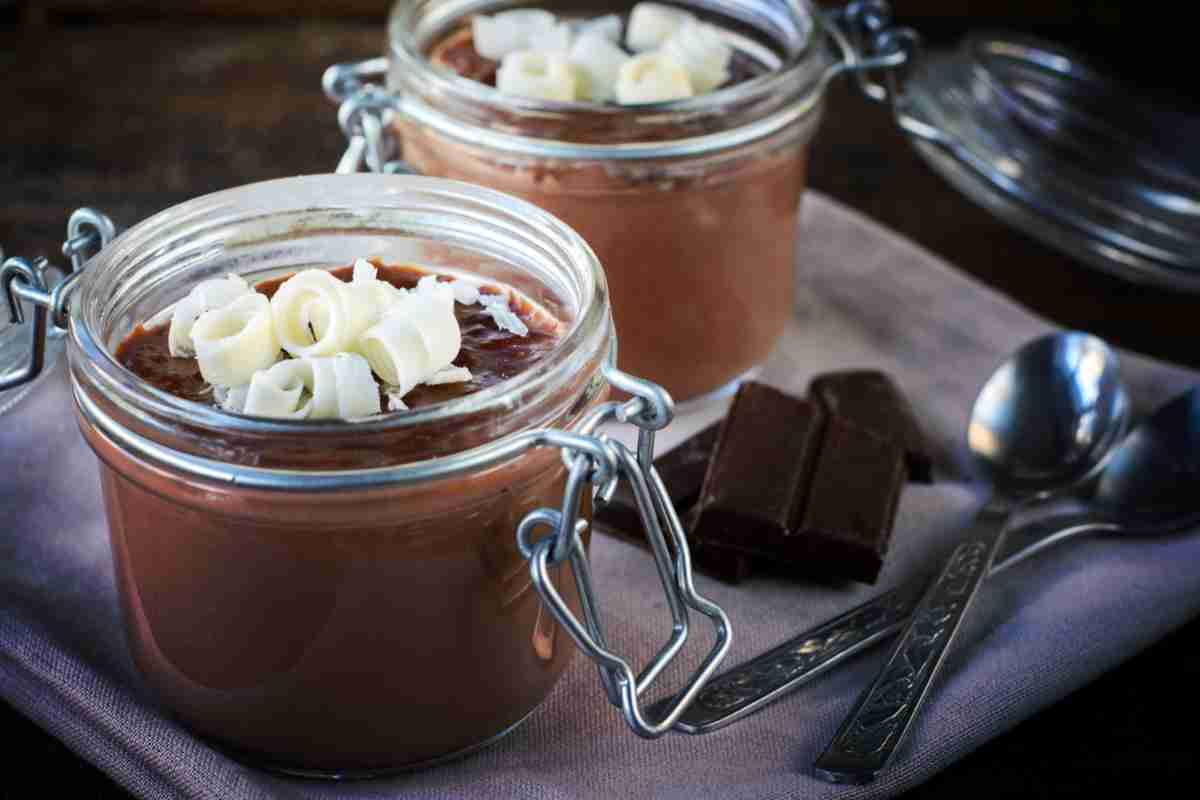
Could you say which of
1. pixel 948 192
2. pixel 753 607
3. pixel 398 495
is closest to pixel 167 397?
pixel 398 495

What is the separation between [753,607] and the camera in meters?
1.53

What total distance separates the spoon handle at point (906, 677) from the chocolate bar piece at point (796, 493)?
0.08 meters

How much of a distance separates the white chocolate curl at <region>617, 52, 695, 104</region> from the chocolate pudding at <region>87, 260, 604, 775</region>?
0.48m

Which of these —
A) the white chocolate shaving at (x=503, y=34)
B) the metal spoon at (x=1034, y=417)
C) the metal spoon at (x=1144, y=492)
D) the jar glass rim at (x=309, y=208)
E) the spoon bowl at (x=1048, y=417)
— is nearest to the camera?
the jar glass rim at (x=309, y=208)

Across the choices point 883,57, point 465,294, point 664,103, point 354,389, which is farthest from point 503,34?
point 354,389

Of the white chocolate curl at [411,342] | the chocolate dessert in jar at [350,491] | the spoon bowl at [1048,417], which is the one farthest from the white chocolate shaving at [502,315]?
the spoon bowl at [1048,417]

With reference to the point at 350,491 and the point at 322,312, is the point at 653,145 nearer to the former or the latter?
the point at 322,312

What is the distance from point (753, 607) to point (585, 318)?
1.43 ft

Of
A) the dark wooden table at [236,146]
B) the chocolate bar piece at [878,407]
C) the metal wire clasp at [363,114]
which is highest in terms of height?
the metal wire clasp at [363,114]

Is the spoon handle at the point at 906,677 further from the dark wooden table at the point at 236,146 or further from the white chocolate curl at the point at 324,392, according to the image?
the white chocolate curl at the point at 324,392

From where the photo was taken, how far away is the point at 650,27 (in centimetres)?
189

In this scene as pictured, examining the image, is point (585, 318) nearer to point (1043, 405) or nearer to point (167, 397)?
point (167, 397)

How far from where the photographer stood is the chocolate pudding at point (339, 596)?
1.14 m

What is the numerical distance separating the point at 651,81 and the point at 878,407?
18.3 inches
